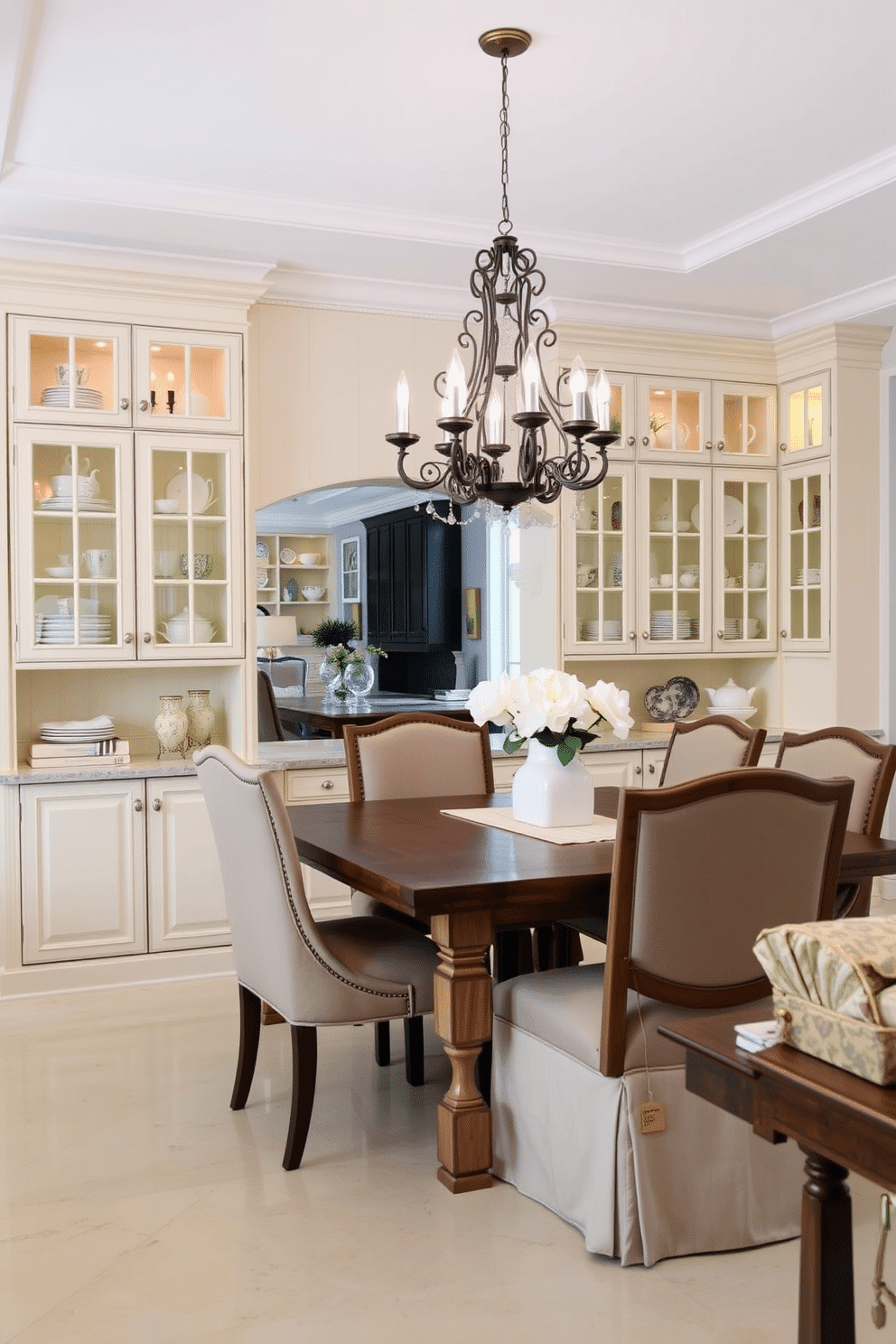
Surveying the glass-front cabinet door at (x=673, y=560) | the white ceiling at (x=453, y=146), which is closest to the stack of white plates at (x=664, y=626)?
the glass-front cabinet door at (x=673, y=560)

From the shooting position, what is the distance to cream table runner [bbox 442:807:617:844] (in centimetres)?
312

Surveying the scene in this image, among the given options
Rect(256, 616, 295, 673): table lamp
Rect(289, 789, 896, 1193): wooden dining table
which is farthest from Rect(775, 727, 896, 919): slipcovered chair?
Rect(256, 616, 295, 673): table lamp

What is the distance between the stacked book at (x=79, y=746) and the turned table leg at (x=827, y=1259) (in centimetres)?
349

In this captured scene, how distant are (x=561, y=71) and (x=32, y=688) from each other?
293 centimetres

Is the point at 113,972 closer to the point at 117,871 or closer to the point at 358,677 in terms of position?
the point at 117,871

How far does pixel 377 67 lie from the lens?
3.24m

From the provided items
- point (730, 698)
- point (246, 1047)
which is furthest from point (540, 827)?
point (730, 698)

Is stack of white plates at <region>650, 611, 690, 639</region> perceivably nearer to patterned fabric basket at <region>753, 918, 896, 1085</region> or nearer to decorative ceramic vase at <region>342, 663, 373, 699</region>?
decorative ceramic vase at <region>342, 663, 373, 699</region>

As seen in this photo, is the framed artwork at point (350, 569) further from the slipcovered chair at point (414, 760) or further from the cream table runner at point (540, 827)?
the cream table runner at point (540, 827)

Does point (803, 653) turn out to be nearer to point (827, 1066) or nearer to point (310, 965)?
point (310, 965)

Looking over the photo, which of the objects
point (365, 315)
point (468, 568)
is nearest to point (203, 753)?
point (365, 315)

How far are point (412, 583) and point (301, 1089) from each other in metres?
6.58

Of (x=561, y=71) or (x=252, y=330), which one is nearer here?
(x=561, y=71)

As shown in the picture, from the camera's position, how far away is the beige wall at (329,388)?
4.88 metres
